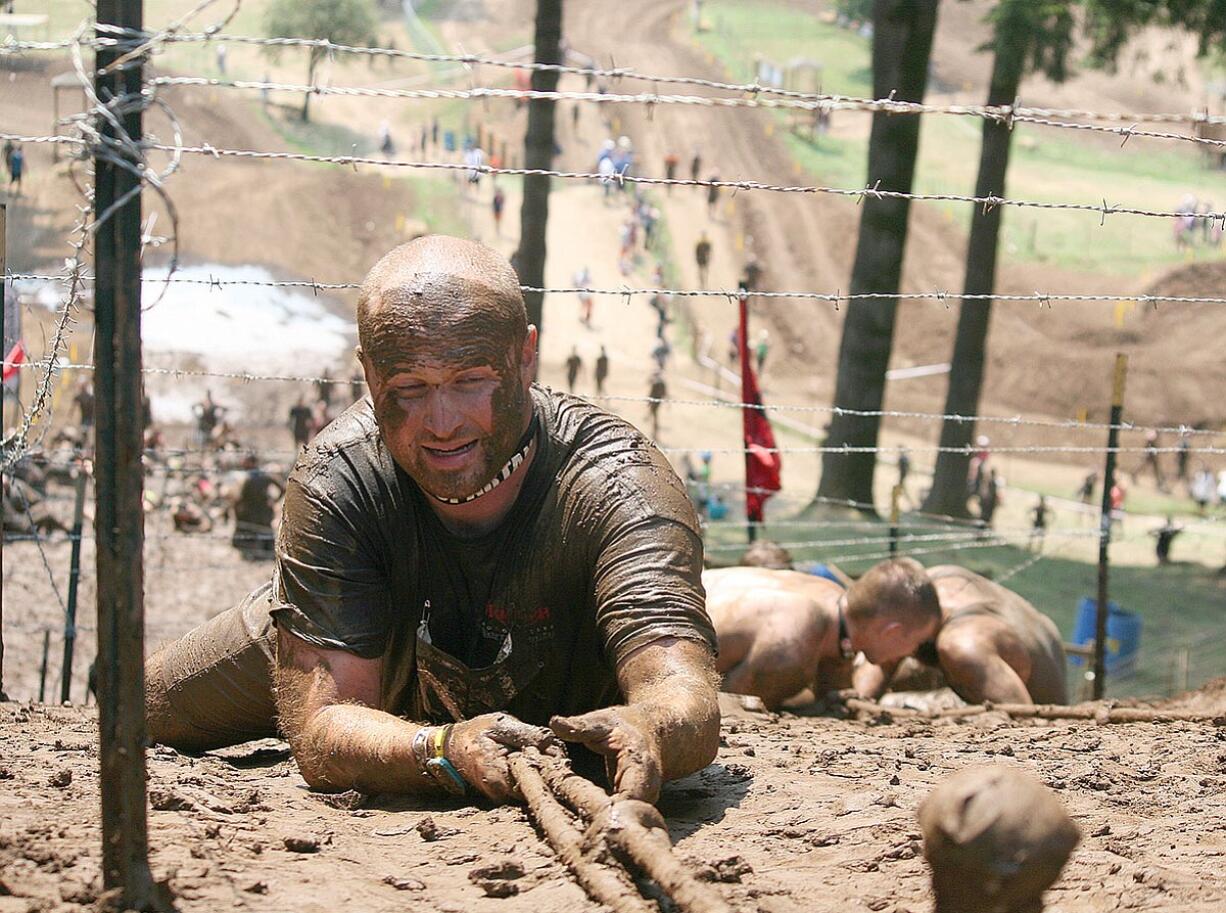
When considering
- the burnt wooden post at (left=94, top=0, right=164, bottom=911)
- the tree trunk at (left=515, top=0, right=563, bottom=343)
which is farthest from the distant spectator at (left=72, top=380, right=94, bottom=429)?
the burnt wooden post at (left=94, top=0, right=164, bottom=911)

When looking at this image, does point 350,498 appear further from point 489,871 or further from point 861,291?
point 861,291

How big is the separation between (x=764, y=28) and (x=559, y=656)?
188 ft

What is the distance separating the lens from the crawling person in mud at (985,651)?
7789 millimetres

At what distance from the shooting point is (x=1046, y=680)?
8359 mm

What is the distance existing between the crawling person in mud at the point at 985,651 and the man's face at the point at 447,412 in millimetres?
4014

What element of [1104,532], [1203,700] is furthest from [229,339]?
[1203,700]

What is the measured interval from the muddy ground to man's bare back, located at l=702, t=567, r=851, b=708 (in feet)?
7.31

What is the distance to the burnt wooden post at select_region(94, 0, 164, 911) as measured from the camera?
2879mm

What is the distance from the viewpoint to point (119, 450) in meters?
2.91

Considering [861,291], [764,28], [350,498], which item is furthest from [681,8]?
[350,498]

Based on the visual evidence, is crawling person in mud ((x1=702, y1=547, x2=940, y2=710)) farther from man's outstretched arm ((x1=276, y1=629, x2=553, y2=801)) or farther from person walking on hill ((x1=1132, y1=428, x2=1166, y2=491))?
person walking on hill ((x1=1132, y1=428, x2=1166, y2=491))

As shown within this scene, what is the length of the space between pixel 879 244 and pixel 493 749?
14222 mm

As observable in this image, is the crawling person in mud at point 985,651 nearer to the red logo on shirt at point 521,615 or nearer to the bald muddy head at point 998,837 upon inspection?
the red logo on shirt at point 521,615

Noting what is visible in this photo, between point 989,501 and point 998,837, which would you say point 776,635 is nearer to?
point 998,837
